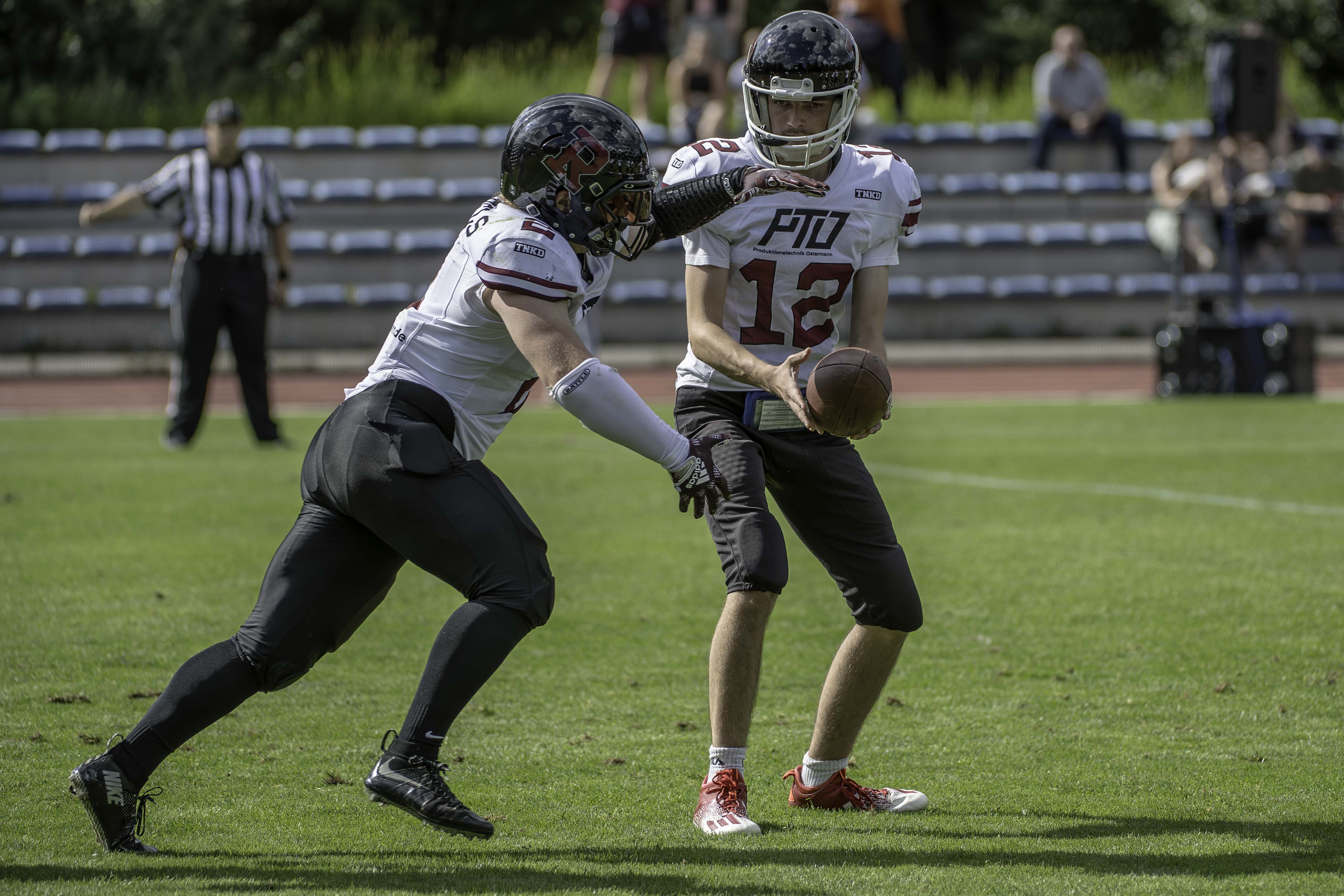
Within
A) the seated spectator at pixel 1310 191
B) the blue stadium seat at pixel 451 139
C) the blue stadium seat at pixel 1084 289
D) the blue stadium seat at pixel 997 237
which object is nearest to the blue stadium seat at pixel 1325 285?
the seated spectator at pixel 1310 191

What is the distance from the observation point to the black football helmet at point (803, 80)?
4.05 meters

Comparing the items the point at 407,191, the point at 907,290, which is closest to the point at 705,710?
the point at 907,290

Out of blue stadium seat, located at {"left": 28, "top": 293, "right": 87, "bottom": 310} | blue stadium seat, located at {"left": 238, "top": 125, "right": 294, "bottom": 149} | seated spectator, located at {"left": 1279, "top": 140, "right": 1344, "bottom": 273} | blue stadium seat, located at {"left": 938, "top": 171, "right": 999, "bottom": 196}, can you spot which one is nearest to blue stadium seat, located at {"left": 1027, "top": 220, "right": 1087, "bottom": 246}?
blue stadium seat, located at {"left": 938, "top": 171, "right": 999, "bottom": 196}

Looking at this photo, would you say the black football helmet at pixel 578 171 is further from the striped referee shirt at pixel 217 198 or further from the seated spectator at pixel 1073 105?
the seated spectator at pixel 1073 105

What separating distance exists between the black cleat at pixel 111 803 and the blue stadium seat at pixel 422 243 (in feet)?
59.1

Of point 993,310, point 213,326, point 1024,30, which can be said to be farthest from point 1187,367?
point 1024,30

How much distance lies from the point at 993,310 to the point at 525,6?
1631 cm

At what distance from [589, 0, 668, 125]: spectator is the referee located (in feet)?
31.5

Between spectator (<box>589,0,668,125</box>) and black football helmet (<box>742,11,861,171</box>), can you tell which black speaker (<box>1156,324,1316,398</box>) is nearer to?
spectator (<box>589,0,668,125</box>)

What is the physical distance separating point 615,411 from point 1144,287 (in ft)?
63.4

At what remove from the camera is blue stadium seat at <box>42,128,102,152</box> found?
71.6 ft

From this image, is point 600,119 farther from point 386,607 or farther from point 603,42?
point 603,42

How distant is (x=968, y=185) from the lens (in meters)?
22.5

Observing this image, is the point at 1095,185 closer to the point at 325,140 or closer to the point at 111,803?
the point at 325,140
